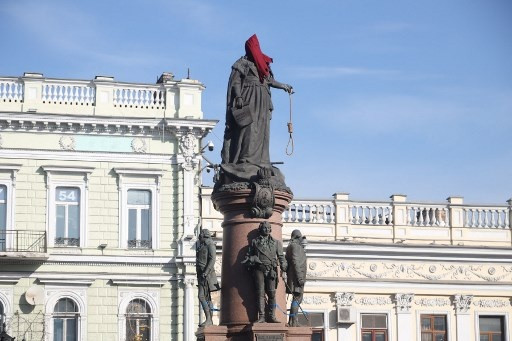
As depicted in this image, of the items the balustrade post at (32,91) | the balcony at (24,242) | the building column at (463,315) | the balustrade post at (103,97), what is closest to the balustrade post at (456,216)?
the building column at (463,315)

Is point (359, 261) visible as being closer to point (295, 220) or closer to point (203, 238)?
point (295, 220)

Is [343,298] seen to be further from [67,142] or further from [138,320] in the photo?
[67,142]

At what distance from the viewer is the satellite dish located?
120 ft

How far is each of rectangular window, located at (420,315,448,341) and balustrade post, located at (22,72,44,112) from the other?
1349cm

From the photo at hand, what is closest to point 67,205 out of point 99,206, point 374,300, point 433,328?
point 99,206

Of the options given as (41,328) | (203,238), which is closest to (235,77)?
(203,238)

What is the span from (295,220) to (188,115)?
4.58 meters

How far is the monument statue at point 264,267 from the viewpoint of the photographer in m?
15.9

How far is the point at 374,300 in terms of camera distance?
126 feet

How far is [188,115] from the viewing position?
126ft

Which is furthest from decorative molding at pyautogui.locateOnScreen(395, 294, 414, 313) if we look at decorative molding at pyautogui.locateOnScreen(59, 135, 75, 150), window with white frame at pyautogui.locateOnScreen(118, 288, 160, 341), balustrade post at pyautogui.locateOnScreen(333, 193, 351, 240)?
decorative molding at pyautogui.locateOnScreen(59, 135, 75, 150)

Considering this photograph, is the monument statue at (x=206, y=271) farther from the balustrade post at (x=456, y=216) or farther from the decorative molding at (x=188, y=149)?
the balustrade post at (x=456, y=216)

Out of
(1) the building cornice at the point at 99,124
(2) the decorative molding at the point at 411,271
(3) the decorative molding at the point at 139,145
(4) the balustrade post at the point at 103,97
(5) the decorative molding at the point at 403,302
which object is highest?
(4) the balustrade post at the point at 103,97

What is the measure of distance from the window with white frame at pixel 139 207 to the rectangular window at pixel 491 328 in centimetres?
1052
